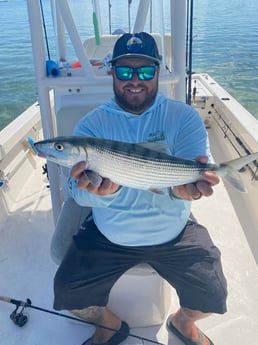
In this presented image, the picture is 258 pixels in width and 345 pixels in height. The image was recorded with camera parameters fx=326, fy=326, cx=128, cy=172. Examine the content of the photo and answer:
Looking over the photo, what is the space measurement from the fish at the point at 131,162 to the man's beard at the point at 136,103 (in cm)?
45

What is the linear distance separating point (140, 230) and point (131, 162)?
0.51 meters

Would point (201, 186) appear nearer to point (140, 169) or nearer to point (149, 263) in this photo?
point (140, 169)

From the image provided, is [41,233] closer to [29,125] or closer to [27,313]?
[27,313]

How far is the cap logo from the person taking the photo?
2.00 meters

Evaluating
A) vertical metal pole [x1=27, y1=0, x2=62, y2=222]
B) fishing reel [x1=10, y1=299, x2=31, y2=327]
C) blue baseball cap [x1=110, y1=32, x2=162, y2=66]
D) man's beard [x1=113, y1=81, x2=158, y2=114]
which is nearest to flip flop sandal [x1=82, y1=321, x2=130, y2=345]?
fishing reel [x1=10, y1=299, x2=31, y2=327]

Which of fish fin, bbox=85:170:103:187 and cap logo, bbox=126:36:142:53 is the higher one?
cap logo, bbox=126:36:142:53

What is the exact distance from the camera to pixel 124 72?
1981mm

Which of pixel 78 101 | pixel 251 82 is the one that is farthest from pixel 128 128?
pixel 251 82

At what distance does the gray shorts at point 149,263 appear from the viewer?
6.12 feet

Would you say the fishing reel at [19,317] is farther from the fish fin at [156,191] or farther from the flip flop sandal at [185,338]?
the fish fin at [156,191]

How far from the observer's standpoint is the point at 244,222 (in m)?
3.15

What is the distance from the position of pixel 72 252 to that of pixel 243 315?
1287 mm

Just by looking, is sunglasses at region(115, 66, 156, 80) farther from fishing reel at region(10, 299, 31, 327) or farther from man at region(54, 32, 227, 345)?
fishing reel at region(10, 299, 31, 327)

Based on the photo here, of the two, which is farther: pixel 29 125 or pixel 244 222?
pixel 29 125
